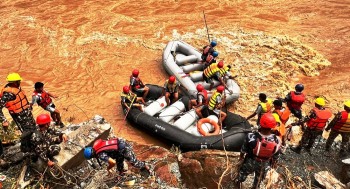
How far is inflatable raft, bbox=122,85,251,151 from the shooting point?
6.81 meters

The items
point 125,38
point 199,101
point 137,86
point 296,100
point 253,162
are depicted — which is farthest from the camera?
point 125,38

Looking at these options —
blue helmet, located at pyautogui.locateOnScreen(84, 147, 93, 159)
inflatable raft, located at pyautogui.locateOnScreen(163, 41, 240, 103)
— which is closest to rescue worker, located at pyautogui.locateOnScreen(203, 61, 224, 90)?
inflatable raft, located at pyautogui.locateOnScreen(163, 41, 240, 103)

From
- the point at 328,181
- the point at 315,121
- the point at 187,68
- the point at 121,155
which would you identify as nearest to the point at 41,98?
the point at 121,155

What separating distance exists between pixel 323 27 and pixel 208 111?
8290 millimetres

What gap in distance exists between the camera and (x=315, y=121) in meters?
6.37

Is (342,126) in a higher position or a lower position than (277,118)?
lower

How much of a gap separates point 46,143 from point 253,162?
3330mm

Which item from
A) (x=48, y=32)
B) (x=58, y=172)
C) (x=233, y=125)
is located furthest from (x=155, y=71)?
(x=58, y=172)

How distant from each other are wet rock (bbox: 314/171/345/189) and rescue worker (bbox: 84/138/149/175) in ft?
10.1

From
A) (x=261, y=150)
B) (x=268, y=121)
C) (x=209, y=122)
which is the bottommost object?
(x=209, y=122)

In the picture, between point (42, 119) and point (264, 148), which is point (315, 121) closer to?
point (264, 148)

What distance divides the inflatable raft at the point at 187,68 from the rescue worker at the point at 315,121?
256cm

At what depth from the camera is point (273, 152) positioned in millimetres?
4559

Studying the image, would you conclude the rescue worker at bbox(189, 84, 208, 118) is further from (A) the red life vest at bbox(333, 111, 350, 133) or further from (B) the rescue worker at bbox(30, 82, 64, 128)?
(B) the rescue worker at bbox(30, 82, 64, 128)
